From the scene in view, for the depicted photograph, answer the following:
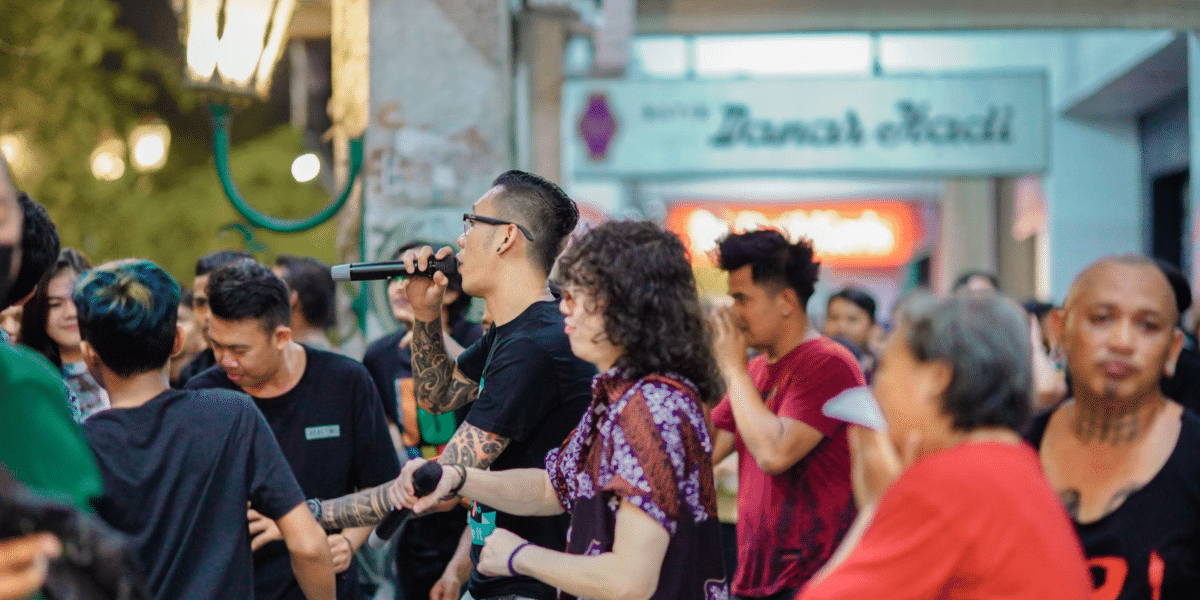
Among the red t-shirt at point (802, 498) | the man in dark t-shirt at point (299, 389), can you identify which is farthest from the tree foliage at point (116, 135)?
the red t-shirt at point (802, 498)

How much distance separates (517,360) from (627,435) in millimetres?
633

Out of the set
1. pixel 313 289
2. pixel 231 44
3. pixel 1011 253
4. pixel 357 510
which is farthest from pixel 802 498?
pixel 1011 253

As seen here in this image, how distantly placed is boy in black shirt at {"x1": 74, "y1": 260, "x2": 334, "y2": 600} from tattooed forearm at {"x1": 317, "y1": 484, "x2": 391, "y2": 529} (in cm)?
37

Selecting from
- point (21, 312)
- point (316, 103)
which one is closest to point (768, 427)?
point (21, 312)

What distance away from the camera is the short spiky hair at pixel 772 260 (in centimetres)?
387

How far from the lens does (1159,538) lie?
2.35 meters

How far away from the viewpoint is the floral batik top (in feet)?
7.80

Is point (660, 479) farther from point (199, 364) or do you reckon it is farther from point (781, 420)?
point (199, 364)

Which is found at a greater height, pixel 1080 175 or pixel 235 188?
pixel 1080 175

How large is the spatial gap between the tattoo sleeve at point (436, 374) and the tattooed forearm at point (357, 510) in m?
0.60

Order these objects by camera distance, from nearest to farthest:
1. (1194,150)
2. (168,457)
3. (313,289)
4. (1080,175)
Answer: (168,457) → (313,289) → (1194,150) → (1080,175)

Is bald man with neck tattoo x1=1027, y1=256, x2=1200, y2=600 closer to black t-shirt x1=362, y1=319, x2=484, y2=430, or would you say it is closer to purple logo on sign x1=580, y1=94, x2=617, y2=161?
black t-shirt x1=362, y1=319, x2=484, y2=430

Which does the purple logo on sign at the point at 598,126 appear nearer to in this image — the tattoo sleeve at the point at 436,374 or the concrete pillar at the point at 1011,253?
the concrete pillar at the point at 1011,253

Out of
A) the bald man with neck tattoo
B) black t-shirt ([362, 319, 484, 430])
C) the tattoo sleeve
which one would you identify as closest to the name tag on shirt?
the tattoo sleeve
